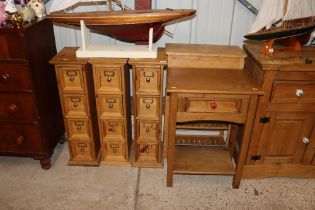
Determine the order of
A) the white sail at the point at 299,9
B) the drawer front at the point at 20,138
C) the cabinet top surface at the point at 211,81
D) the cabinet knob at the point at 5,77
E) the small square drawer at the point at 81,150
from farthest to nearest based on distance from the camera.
Answer: the small square drawer at the point at 81,150
the drawer front at the point at 20,138
the cabinet knob at the point at 5,77
the white sail at the point at 299,9
the cabinet top surface at the point at 211,81

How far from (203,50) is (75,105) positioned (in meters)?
1.32

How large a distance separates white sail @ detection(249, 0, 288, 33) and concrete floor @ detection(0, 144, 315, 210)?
150 cm

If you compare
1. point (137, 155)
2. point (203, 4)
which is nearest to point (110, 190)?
point (137, 155)

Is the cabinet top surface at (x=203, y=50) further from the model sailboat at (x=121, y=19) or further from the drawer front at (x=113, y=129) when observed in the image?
the drawer front at (x=113, y=129)

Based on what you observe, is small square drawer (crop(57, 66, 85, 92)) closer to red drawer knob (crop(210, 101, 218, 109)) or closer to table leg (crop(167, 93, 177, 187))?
table leg (crop(167, 93, 177, 187))

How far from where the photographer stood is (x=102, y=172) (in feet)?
9.49

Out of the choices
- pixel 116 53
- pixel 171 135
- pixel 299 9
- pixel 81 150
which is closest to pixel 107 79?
pixel 116 53

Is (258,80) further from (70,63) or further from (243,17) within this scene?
(70,63)

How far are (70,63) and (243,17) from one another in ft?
5.71

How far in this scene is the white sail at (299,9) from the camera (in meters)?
2.31

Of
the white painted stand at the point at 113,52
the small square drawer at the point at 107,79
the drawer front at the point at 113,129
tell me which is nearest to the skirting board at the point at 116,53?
the white painted stand at the point at 113,52

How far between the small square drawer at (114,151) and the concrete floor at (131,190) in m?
0.10

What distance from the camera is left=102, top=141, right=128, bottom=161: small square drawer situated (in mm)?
2908

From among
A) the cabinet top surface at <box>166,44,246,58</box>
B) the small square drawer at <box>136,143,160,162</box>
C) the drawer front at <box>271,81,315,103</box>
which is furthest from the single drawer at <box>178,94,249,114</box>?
the small square drawer at <box>136,143,160,162</box>
